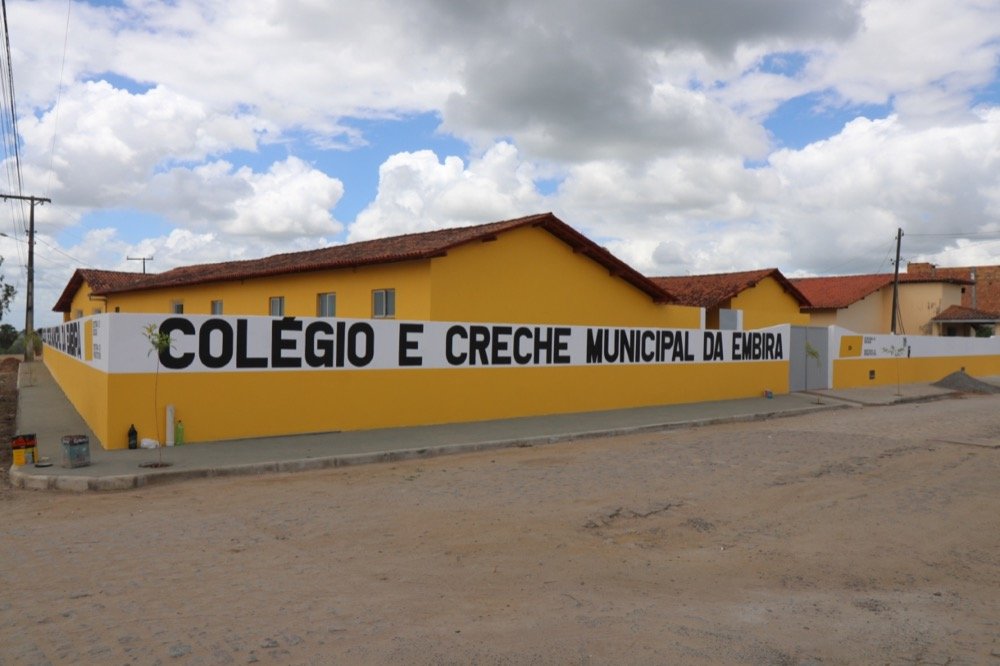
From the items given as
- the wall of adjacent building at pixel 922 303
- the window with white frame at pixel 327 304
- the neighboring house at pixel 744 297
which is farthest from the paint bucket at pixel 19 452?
the wall of adjacent building at pixel 922 303

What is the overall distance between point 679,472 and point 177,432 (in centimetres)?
760

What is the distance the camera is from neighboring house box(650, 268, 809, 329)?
95.6 ft

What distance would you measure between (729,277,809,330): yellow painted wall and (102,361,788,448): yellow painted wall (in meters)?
9.48

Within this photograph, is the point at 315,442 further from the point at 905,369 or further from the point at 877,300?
the point at 877,300

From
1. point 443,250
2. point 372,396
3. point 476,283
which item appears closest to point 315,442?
point 372,396

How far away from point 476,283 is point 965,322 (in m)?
40.8

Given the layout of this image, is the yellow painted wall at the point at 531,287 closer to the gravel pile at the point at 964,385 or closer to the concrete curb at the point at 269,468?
the concrete curb at the point at 269,468

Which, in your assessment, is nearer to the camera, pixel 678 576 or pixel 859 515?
pixel 678 576

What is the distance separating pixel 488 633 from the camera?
16.3 ft

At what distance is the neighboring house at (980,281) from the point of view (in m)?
52.7

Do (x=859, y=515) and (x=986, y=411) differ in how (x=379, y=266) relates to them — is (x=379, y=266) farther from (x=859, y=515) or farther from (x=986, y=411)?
(x=986, y=411)

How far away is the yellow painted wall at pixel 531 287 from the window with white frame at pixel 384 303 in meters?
1.59

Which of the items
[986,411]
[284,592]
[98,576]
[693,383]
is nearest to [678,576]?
[284,592]

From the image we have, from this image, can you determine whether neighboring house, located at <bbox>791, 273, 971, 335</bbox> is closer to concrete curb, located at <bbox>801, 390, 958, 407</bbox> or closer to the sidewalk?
concrete curb, located at <bbox>801, 390, 958, 407</bbox>
